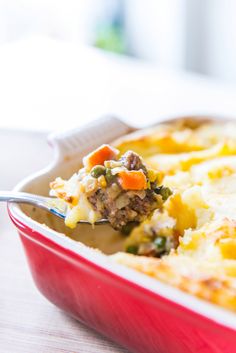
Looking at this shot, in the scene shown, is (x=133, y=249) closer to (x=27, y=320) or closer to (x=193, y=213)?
(x=193, y=213)

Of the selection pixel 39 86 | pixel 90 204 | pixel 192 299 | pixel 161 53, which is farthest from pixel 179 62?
pixel 192 299

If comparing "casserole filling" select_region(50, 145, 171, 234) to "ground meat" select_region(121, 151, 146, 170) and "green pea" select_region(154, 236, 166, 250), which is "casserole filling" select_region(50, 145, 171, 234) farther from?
"green pea" select_region(154, 236, 166, 250)

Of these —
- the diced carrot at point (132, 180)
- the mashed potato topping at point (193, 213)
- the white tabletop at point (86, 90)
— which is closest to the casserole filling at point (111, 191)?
the diced carrot at point (132, 180)

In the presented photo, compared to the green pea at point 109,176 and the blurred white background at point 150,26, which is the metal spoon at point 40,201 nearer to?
the green pea at point 109,176

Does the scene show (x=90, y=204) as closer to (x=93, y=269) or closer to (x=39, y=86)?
(x=93, y=269)

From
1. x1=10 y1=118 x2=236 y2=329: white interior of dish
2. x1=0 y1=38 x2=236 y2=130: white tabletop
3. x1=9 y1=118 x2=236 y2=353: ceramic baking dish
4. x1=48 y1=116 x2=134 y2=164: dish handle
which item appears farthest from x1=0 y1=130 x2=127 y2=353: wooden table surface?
x1=0 y1=38 x2=236 y2=130: white tabletop

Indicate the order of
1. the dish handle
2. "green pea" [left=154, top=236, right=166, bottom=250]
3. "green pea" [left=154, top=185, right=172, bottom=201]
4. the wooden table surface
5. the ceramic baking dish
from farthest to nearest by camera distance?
the dish handle → "green pea" [left=154, top=236, right=166, bottom=250] → "green pea" [left=154, top=185, right=172, bottom=201] → the wooden table surface → the ceramic baking dish
